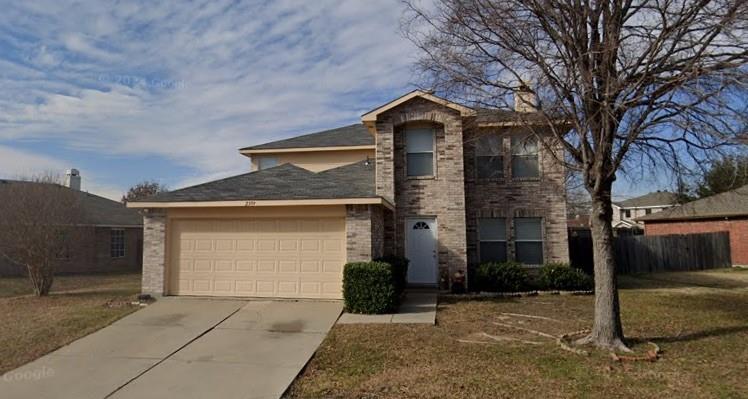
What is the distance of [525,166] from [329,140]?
7.69 m

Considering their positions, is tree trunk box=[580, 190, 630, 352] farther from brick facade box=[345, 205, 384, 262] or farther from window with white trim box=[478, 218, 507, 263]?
window with white trim box=[478, 218, 507, 263]

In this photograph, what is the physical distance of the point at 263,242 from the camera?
1117 cm

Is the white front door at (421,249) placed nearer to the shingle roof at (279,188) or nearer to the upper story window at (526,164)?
the shingle roof at (279,188)

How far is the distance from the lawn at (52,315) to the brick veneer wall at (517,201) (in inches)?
384

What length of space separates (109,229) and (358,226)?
17.8 meters

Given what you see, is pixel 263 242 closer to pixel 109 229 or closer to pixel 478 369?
pixel 478 369

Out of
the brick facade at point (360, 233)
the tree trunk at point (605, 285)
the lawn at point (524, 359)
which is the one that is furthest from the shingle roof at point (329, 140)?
the tree trunk at point (605, 285)

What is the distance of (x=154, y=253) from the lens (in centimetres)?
1132

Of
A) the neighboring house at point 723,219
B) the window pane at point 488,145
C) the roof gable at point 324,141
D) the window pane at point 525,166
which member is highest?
the roof gable at point 324,141

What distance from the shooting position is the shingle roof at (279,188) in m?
11.0

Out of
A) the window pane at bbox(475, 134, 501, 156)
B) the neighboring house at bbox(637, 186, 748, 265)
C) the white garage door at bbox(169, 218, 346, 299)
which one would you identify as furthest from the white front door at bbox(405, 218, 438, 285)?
the neighboring house at bbox(637, 186, 748, 265)

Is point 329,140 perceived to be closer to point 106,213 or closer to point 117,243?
point 117,243

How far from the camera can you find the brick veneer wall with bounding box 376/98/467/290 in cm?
1306

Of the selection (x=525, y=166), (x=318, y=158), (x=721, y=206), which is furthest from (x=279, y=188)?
(x=721, y=206)
